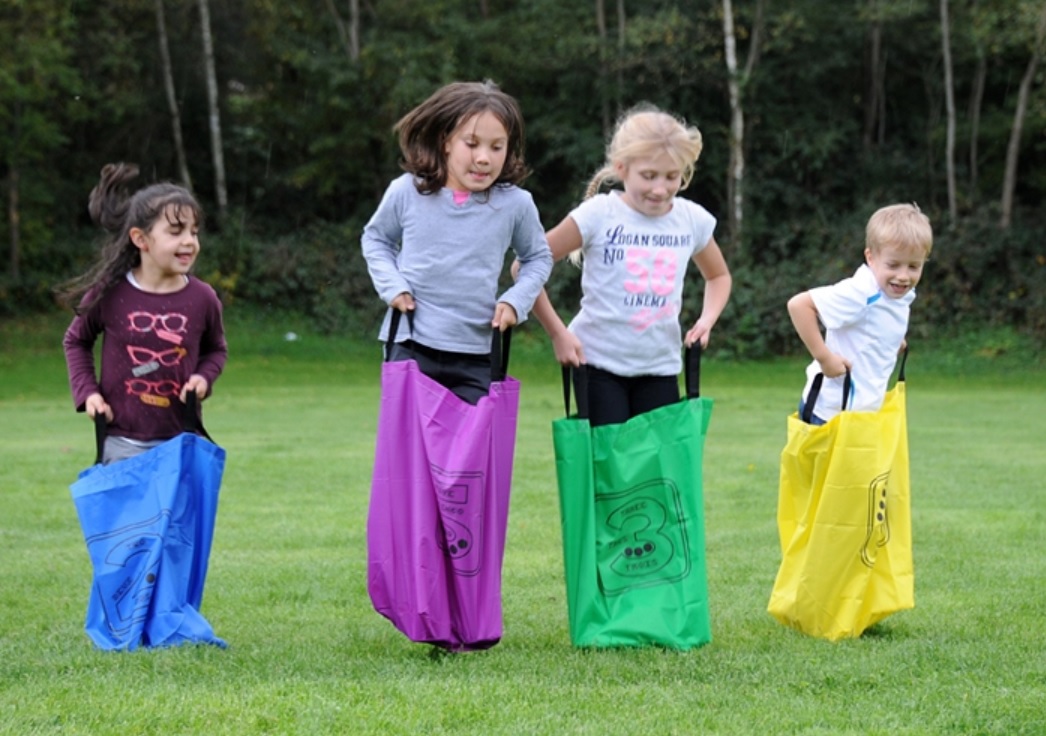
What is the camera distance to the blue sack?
202 inches

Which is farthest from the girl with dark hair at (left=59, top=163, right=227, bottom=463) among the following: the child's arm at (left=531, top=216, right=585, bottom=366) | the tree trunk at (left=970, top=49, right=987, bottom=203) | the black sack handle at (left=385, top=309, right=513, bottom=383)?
the tree trunk at (left=970, top=49, right=987, bottom=203)

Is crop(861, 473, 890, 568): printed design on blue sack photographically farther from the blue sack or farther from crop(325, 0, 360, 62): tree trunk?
crop(325, 0, 360, 62): tree trunk

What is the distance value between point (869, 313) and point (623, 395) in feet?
3.39

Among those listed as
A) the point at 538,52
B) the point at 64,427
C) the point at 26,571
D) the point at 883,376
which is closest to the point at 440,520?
the point at 883,376

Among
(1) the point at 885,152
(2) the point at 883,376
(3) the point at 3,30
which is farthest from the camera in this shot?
(1) the point at 885,152

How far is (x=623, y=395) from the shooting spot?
211 inches

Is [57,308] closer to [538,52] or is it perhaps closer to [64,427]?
[538,52]

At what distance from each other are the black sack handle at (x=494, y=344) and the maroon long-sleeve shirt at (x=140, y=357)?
0.73 m

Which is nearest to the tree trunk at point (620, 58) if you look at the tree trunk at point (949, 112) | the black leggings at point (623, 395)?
the tree trunk at point (949, 112)

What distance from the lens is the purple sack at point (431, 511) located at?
489 centimetres

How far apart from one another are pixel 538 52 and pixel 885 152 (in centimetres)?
821

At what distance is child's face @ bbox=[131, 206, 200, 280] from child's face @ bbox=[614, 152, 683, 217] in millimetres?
1549

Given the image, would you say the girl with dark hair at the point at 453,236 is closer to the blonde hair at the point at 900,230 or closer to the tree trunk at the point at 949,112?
the blonde hair at the point at 900,230

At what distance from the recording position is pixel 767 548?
25.8 feet
